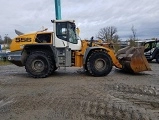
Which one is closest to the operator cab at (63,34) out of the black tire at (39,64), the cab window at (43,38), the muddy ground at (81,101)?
the cab window at (43,38)

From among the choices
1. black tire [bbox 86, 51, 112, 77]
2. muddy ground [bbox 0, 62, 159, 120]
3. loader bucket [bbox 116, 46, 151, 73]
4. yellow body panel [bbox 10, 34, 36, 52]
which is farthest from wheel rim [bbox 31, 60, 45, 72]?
loader bucket [bbox 116, 46, 151, 73]

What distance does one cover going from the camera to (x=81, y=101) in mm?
6289

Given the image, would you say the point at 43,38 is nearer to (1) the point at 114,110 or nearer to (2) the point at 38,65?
(2) the point at 38,65

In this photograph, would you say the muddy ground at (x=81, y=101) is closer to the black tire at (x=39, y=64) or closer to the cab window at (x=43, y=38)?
the black tire at (x=39, y=64)

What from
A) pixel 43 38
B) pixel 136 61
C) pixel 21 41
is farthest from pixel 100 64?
pixel 21 41

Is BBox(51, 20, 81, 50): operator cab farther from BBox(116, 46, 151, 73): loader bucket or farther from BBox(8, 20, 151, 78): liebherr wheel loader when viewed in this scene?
BBox(116, 46, 151, 73): loader bucket

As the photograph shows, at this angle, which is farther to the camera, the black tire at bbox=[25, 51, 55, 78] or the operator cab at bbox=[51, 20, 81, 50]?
the operator cab at bbox=[51, 20, 81, 50]

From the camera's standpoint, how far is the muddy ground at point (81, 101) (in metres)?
5.14

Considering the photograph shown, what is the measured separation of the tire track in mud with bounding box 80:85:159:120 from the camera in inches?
196

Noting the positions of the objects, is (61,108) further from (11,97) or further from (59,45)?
(59,45)

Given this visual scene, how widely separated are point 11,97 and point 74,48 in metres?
4.56

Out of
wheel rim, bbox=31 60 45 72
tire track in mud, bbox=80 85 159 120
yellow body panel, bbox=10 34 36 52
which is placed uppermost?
yellow body panel, bbox=10 34 36 52

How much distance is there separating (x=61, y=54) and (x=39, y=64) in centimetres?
106

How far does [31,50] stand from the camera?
10.9 metres
